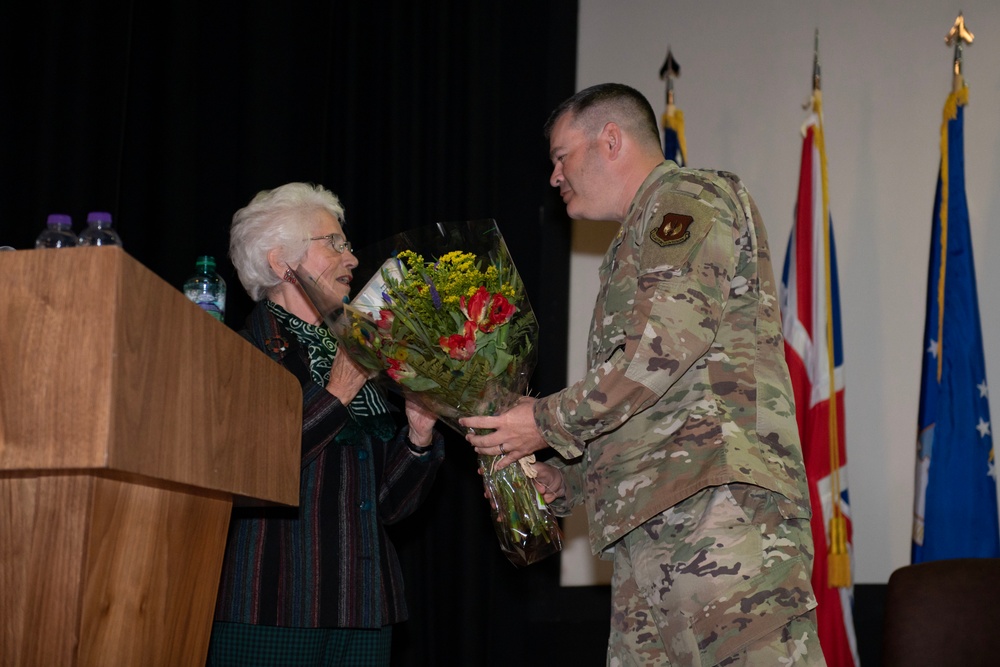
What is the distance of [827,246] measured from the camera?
377cm

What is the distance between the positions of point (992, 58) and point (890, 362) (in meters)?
1.42

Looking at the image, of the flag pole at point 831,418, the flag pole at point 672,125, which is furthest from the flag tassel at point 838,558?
the flag pole at point 672,125

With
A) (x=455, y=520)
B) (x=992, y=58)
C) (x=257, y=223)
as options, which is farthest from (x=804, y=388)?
(x=257, y=223)

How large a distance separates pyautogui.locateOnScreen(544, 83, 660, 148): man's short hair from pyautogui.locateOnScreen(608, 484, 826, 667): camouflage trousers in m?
0.92

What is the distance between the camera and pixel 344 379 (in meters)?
2.17

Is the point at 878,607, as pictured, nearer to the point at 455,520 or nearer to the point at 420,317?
the point at 455,520

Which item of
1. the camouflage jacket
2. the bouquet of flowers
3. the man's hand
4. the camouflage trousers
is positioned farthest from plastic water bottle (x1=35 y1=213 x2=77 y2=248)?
the camouflage trousers

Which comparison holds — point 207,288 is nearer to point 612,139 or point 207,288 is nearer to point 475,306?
point 475,306

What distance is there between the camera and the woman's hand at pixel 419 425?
2309 mm

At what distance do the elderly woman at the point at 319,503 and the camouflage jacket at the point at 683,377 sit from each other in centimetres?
51

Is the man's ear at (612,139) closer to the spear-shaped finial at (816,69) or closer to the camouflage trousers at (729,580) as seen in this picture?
the camouflage trousers at (729,580)

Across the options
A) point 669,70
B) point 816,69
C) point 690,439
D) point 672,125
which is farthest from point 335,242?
point 816,69

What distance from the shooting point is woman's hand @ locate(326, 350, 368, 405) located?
217 centimetres

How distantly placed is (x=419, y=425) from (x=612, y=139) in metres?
0.83
